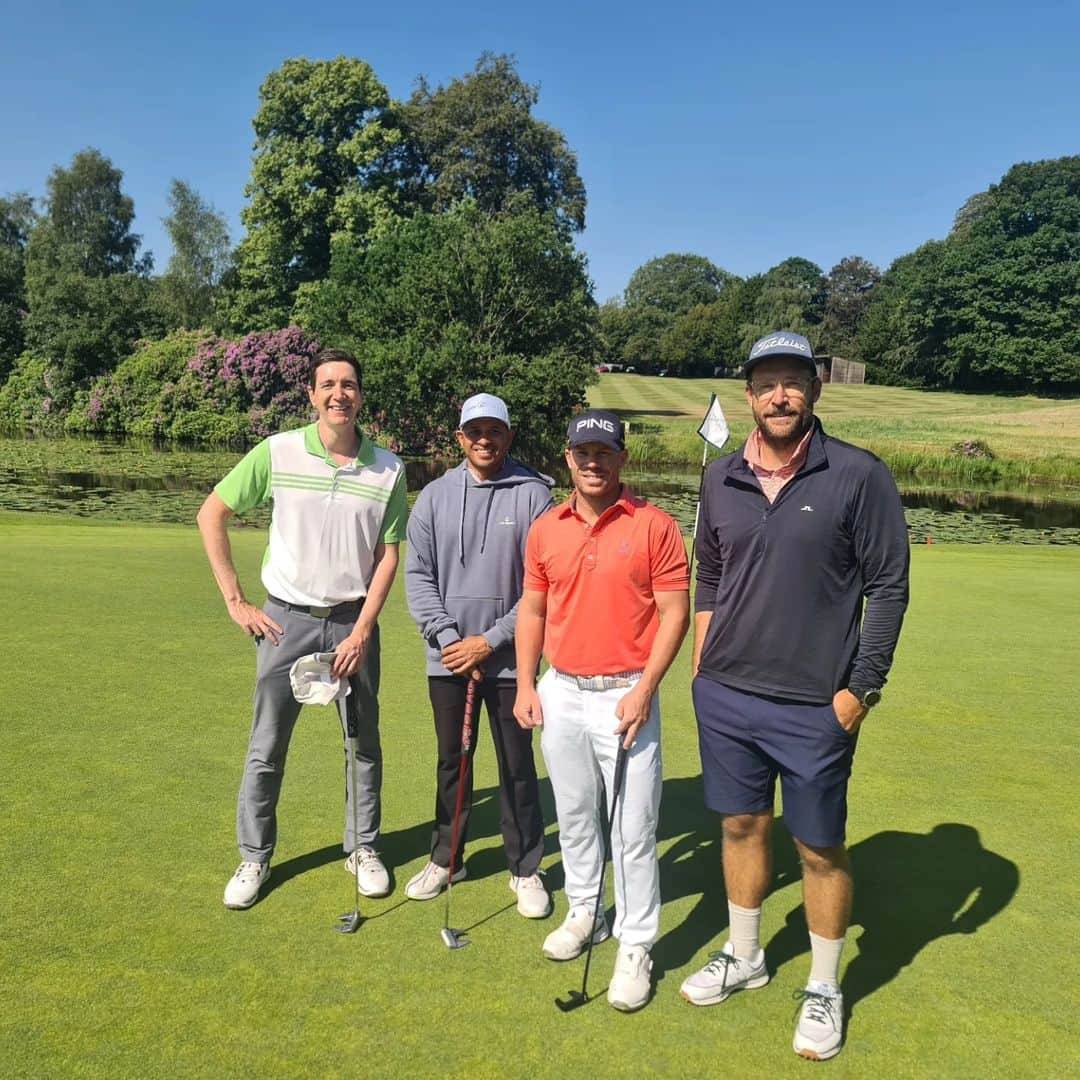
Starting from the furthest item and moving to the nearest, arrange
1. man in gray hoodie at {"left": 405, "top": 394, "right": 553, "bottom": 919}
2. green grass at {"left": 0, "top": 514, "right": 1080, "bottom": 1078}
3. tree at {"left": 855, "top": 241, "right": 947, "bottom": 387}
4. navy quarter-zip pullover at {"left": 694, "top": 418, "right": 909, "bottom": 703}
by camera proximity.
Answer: tree at {"left": 855, "top": 241, "right": 947, "bottom": 387}, man in gray hoodie at {"left": 405, "top": 394, "right": 553, "bottom": 919}, navy quarter-zip pullover at {"left": 694, "top": 418, "right": 909, "bottom": 703}, green grass at {"left": 0, "top": 514, "right": 1080, "bottom": 1078}

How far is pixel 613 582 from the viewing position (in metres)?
2.96

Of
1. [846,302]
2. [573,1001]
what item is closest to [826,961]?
[573,1001]

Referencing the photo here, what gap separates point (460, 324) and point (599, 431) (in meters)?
27.2

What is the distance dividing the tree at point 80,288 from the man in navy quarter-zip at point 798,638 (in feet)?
152

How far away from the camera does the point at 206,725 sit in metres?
4.86

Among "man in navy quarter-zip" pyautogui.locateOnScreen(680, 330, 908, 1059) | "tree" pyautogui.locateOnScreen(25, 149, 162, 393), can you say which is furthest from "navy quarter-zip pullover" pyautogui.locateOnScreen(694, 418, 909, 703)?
"tree" pyautogui.locateOnScreen(25, 149, 162, 393)

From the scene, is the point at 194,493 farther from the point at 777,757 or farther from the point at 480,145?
the point at 480,145

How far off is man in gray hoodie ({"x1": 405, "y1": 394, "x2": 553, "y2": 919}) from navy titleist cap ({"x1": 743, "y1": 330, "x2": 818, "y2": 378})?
104 cm

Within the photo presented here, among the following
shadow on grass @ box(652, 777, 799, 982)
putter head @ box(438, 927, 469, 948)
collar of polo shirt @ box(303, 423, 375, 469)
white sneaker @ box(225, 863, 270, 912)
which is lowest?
shadow on grass @ box(652, 777, 799, 982)

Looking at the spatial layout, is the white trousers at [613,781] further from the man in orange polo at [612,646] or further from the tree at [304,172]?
the tree at [304,172]

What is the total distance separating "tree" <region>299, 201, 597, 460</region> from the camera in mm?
29250

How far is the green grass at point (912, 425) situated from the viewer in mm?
32219

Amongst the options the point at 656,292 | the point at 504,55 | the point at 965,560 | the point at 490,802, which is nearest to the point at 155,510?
the point at 965,560

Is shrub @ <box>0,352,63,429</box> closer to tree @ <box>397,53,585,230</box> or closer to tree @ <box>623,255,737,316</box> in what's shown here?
tree @ <box>397,53,585,230</box>
